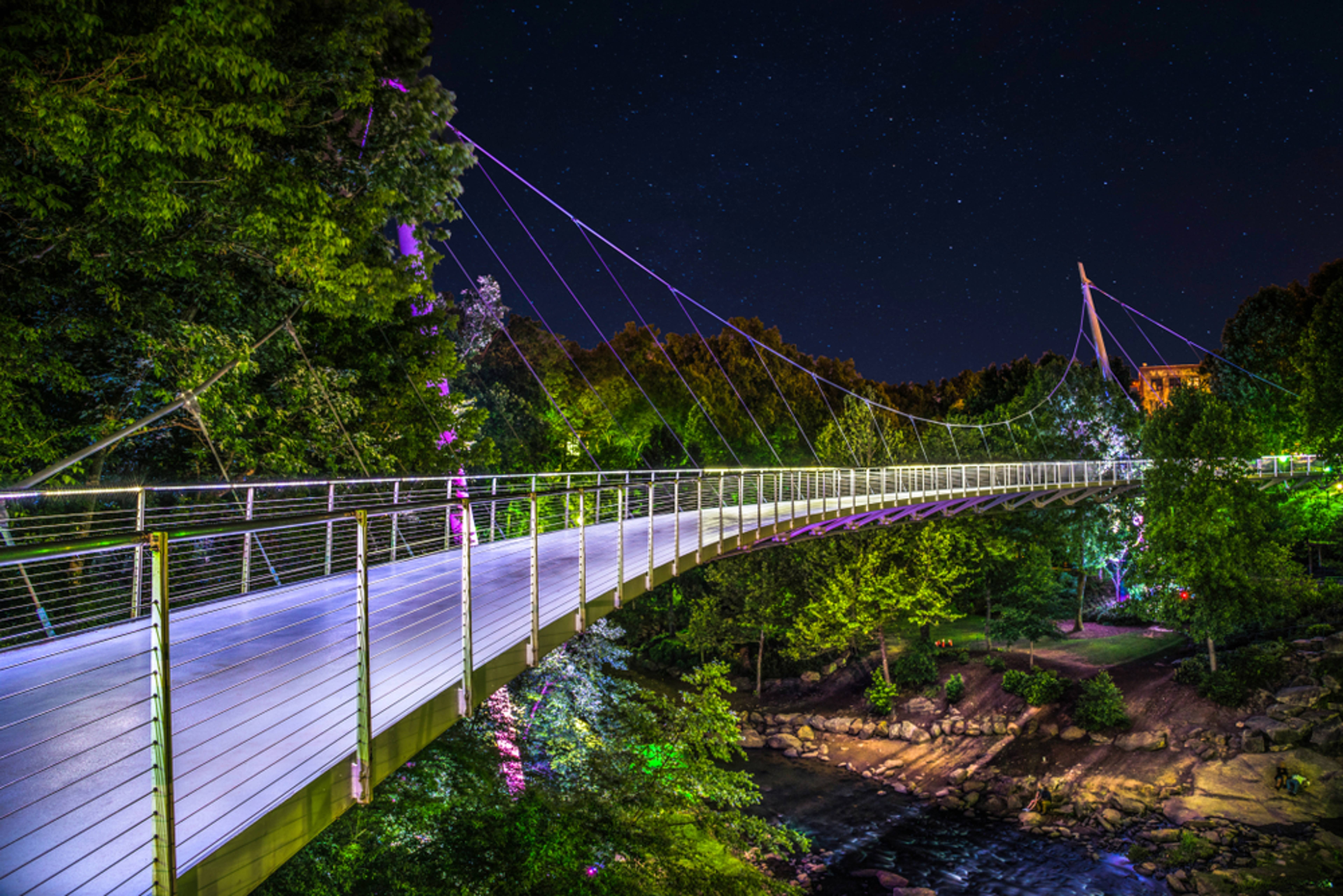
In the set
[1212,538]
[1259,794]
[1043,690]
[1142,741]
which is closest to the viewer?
[1259,794]

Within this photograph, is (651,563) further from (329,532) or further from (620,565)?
(329,532)

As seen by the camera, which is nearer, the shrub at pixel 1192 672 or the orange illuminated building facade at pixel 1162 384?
the shrub at pixel 1192 672

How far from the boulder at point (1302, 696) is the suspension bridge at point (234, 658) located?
47.2ft

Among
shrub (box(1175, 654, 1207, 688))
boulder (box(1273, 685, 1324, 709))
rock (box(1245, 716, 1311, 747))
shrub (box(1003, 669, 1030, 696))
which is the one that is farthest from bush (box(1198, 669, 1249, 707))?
shrub (box(1003, 669, 1030, 696))

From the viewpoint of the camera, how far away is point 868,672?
25312mm

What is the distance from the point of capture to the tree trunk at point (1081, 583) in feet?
90.7

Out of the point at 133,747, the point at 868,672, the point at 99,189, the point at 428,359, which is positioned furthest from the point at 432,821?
the point at 868,672

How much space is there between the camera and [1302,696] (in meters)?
17.2

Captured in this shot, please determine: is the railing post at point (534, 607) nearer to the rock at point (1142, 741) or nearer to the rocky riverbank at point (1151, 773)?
the rocky riverbank at point (1151, 773)

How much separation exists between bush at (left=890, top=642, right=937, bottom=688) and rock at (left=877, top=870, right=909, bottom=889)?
9.53m

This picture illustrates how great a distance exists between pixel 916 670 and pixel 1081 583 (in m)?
9.05

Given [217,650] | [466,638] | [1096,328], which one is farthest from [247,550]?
[1096,328]

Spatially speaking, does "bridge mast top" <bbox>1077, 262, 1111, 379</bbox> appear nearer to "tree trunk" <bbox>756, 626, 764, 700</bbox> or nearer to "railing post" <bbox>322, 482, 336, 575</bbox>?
"tree trunk" <bbox>756, 626, 764, 700</bbox>

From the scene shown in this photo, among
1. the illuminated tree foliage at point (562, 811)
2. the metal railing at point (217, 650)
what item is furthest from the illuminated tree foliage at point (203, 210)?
the illuminated tree foliage at point (562, 811)
